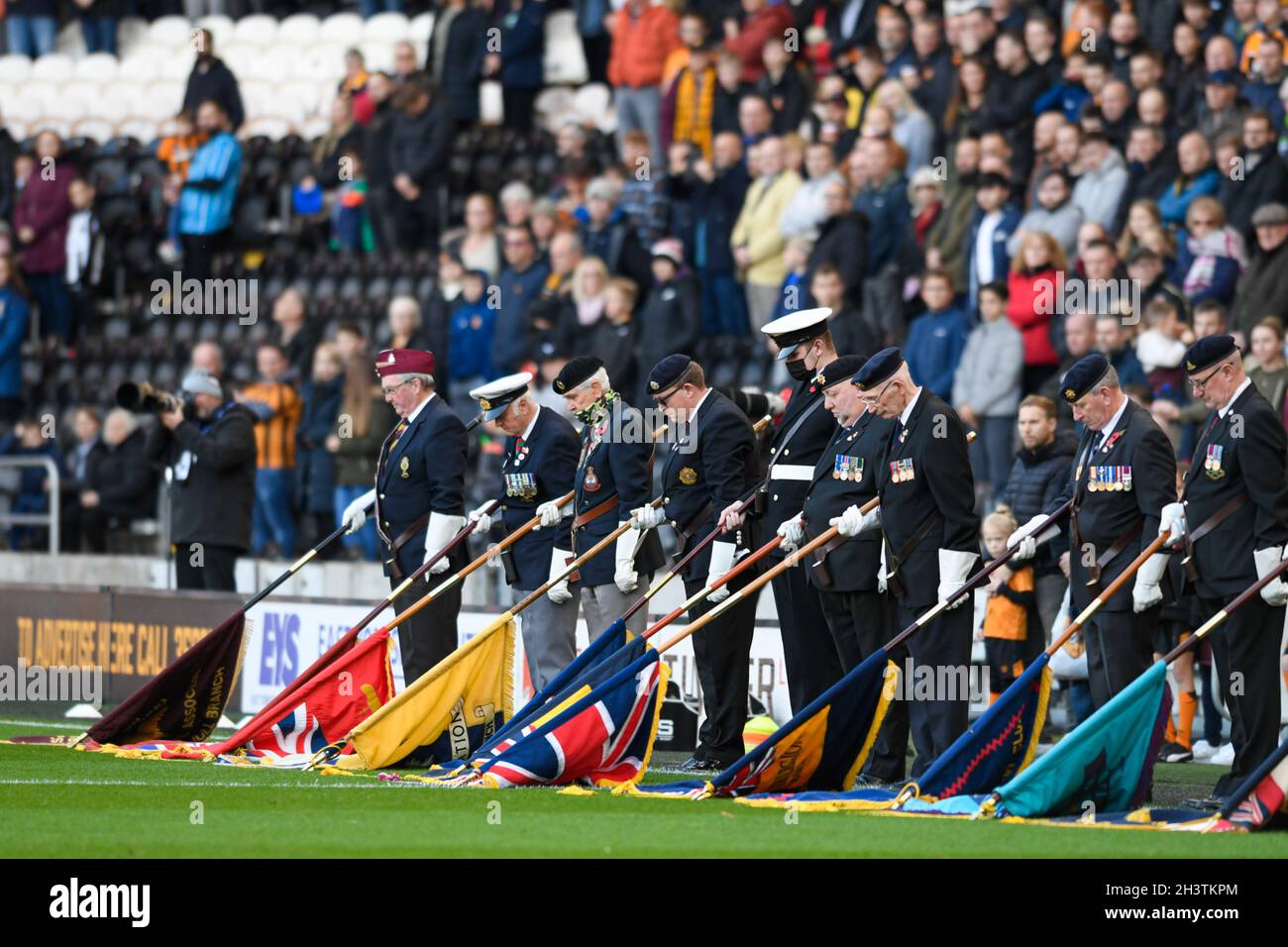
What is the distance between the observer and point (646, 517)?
12961 millimetres

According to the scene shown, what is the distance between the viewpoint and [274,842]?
9.02 meters

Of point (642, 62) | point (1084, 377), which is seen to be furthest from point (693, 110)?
point (1084, 377)

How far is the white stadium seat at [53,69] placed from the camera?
2678 centimetres

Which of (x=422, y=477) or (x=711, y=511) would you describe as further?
(x=422, y=477)

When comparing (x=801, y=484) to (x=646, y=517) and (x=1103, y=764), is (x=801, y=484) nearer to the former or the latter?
(x=646, y=517)

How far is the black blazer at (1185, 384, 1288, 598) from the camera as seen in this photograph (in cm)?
1075

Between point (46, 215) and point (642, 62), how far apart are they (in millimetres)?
6446

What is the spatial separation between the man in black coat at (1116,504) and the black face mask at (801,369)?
5.80 ft

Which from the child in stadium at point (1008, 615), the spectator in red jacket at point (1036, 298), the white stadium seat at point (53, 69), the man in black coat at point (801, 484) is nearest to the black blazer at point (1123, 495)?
the man in black coat at point (801, 484)

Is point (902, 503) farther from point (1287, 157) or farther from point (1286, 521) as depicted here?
point (1287, 157)

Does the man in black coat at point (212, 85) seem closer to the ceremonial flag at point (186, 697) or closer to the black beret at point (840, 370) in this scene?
the ceremonial flag at point (186, 697)

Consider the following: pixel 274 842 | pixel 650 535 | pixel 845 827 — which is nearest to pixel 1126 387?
pixel 650 535

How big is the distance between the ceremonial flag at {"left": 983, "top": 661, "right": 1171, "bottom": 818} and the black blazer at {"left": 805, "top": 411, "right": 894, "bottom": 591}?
81.2 inches

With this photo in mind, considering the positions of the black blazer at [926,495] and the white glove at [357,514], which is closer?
the black blazer at [926,495]
